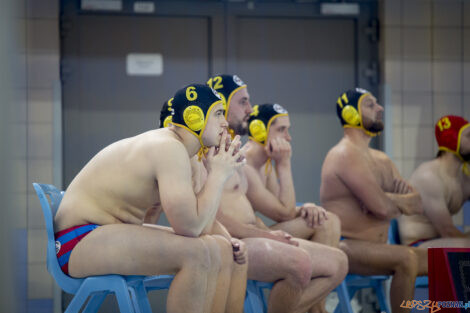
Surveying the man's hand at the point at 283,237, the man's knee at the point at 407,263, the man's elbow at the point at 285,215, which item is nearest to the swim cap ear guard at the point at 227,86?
the man's elbow at the point at 285,215

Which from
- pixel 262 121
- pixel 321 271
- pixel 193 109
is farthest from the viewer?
pixel 262 121

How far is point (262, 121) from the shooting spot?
4086mm

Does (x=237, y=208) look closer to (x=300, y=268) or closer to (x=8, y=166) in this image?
(x=300, y=268)

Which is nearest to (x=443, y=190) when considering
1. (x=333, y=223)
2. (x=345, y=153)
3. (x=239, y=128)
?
(x=345, y=153)

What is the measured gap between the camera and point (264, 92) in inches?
221

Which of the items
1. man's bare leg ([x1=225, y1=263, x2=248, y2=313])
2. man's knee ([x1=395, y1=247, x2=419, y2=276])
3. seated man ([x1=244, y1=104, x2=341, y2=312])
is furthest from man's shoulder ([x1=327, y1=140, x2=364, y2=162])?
man's bare leg ([x1=225, y1=263, x2=248, y2=313])

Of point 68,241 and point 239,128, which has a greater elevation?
point 239,128

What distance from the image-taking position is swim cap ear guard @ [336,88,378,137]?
444cm

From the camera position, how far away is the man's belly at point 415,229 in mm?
4480

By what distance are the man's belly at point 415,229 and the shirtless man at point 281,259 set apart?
1052 millimetres

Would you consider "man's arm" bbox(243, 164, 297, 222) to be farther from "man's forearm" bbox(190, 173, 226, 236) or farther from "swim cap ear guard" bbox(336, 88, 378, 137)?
"man's forearm" bbox(190, 173, 226, 236)

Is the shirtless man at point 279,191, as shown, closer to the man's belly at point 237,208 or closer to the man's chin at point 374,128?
the man's belly at point 237,208

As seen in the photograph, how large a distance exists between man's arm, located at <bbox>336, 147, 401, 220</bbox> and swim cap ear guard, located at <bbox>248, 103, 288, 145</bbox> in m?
0.52

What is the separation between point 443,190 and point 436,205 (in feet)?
0.41
